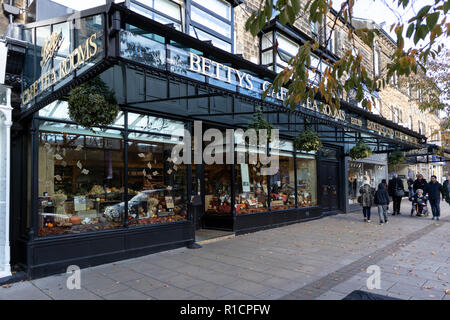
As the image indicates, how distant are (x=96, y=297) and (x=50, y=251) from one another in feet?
5.34

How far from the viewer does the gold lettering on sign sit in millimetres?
4618

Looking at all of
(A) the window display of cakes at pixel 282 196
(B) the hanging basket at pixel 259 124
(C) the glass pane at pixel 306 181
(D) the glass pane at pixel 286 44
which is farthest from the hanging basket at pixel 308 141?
(D) the glass pane at pixel 286 44

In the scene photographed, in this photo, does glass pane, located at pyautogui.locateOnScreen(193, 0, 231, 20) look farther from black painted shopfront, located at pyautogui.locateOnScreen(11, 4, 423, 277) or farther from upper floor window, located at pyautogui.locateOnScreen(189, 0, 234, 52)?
black painted shopfront, located at pyautogui.locateOnScreen(11, 4, 423, 277)

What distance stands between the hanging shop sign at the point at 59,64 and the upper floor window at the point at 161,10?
9.79 ft

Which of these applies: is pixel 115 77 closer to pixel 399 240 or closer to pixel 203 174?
pixel 203 174

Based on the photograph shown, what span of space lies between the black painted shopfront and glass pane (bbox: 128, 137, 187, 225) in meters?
0.03

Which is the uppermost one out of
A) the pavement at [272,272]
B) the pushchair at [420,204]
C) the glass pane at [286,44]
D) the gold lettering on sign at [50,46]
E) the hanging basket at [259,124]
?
the glass pane at [286,44]

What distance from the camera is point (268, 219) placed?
10.1m

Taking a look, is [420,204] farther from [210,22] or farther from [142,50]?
[142,50]

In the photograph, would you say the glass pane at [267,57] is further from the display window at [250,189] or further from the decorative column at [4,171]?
the decorative column at [4,171]

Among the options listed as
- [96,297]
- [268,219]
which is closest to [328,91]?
[96,297]

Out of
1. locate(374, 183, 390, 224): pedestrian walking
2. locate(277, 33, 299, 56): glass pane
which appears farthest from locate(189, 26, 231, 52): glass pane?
locate(374, 183, 390, 224): pedestrian walking

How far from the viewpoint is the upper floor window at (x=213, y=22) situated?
8.56 m

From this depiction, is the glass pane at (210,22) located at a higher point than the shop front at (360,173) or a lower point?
higher
